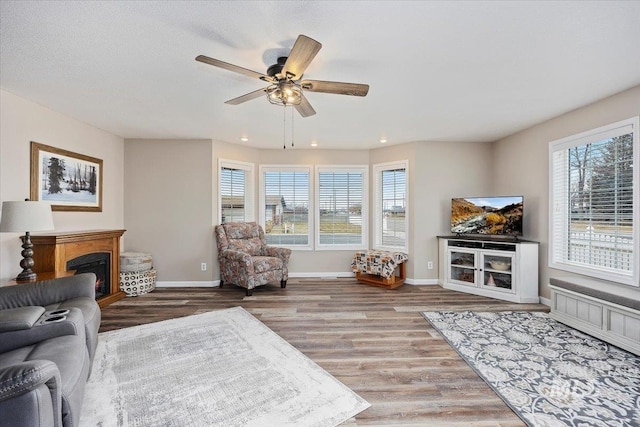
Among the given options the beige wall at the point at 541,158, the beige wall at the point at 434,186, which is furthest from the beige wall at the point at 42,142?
the beige wall at the point at 541,158

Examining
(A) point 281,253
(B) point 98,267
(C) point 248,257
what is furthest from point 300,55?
(B) point 98,267

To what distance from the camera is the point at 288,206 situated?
562 centimetres

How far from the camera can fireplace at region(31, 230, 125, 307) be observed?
3.23 metres

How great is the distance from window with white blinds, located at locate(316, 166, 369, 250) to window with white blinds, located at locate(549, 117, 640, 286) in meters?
2.93

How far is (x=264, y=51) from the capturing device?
2215 millimetres

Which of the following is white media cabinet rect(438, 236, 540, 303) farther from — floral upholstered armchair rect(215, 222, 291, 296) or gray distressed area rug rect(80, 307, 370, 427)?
gray distressed area rug rect(80, 307, 370, 427)

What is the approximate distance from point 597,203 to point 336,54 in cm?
350

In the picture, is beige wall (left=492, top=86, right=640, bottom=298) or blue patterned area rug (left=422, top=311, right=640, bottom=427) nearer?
blue patterned area rug (left=422, top=311, right=640, bottom=427)

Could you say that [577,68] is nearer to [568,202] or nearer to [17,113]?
[568,202]

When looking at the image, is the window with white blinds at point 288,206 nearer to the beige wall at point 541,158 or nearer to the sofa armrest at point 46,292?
the sofa armrest at point 46,292

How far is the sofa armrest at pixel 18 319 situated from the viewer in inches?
66.9

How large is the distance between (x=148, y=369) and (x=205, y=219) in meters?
2.89

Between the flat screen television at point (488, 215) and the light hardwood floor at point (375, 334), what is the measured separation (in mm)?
1056

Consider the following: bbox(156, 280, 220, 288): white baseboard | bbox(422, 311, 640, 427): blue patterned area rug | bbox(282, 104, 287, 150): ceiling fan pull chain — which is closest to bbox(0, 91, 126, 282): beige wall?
bbox(156, 280, 220, 288): white baseboard
